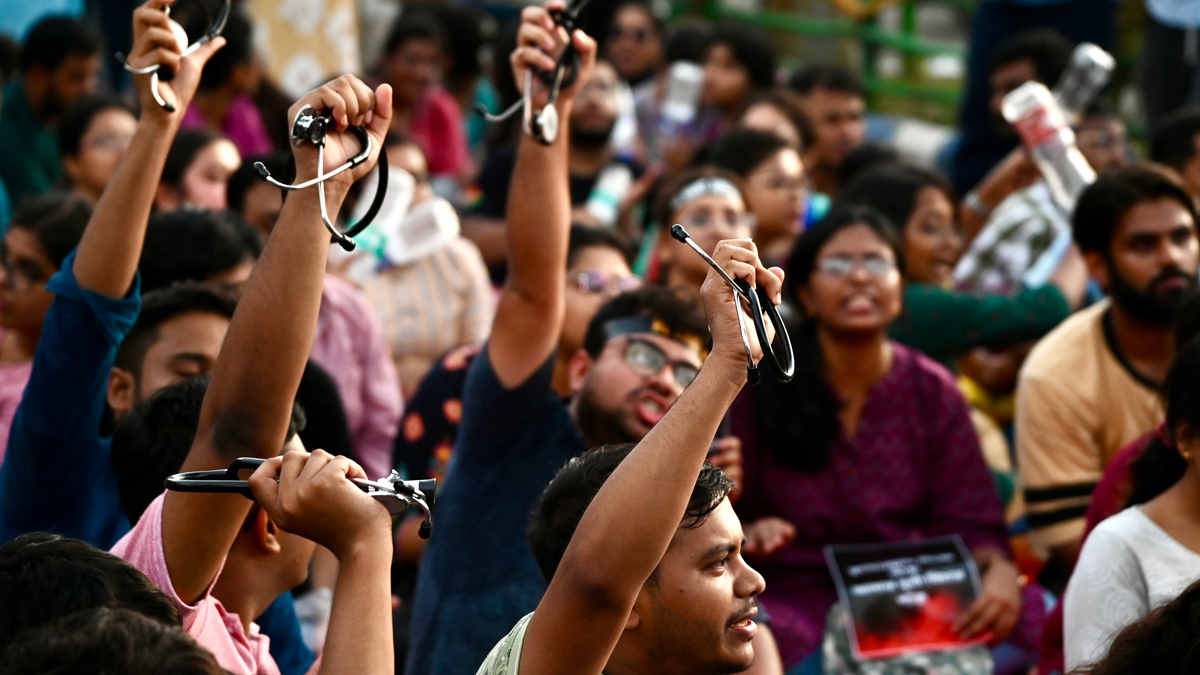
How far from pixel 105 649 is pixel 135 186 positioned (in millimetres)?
1028

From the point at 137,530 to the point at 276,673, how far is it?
12.6 inches

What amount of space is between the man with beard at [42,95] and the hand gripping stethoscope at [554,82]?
362 centimetres

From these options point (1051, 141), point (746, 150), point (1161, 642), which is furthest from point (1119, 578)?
point (746, 150)

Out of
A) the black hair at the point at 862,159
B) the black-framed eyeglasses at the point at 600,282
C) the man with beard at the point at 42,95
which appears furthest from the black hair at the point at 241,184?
the black hair at the point at 862,159

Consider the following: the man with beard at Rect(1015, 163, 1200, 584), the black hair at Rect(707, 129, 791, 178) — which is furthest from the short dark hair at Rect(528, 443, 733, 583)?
the black hair at Rect(707, 129, 791, 178)

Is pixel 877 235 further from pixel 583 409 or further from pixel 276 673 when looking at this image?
pixel 276 673

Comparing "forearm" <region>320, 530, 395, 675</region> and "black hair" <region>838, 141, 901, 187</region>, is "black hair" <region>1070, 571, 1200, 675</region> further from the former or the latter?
"black hair" <region>838, 141, 901, 187</region>

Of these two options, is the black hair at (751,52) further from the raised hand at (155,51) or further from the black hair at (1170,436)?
the raised hand at (155,51)

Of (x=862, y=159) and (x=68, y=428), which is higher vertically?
(x=68, y=428)

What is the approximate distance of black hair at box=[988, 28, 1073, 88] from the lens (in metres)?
6.01

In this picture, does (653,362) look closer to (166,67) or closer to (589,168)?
(166,67)

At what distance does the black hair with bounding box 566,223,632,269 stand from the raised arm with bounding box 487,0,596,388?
1.08 m

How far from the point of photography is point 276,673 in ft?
6.81

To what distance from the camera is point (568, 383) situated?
131 inches
